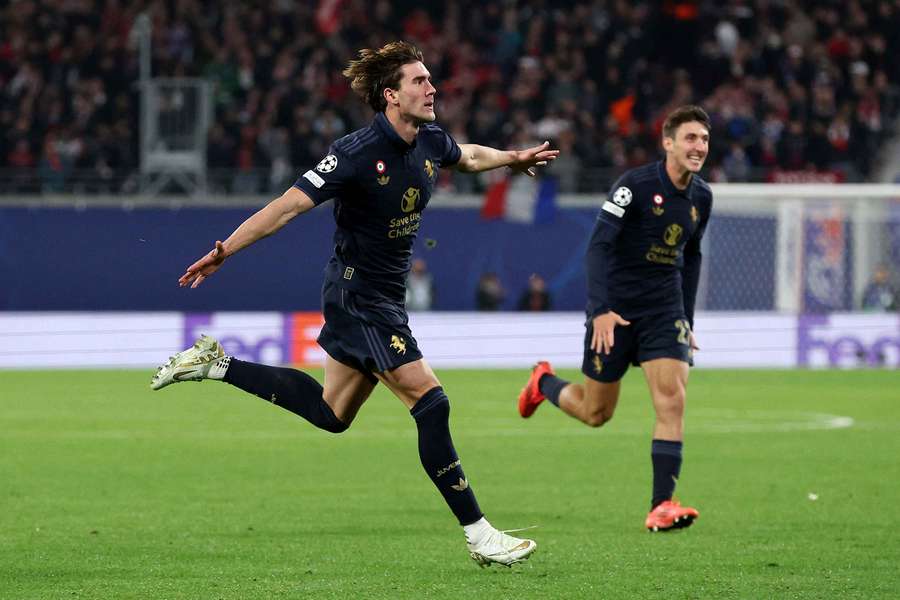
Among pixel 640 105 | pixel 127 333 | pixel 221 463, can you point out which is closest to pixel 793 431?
pixel 221 463

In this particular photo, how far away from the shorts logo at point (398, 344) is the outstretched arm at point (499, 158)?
3.19 ft

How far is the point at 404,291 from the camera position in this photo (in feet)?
23.8

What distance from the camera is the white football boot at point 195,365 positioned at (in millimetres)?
7496

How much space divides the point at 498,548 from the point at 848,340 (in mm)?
16900

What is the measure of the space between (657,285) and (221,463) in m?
4.25

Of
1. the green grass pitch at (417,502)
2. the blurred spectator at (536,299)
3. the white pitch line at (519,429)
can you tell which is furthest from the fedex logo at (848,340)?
the white pitch line at (519,429)

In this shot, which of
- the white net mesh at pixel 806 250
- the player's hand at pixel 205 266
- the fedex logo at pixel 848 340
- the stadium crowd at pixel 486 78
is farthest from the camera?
the stadium crowd at pixel 486 78

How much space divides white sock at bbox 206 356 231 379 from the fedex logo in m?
16.3

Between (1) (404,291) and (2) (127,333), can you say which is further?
(2) (127,333)

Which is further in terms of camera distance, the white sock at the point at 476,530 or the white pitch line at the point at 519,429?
the white pitch line at the point at 519,429

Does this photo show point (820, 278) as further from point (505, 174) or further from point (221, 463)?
point (221, 463)

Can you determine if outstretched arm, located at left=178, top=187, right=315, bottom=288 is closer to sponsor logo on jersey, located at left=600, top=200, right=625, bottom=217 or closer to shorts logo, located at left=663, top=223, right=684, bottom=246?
sponsor logo on jersey, located at left=600, top=200, right=625, bottom=217

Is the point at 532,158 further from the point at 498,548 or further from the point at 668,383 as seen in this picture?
the point at 498,548

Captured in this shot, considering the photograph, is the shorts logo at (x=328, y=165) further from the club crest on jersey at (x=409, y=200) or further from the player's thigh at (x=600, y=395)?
the player's thigh at (x=600, y=395)
